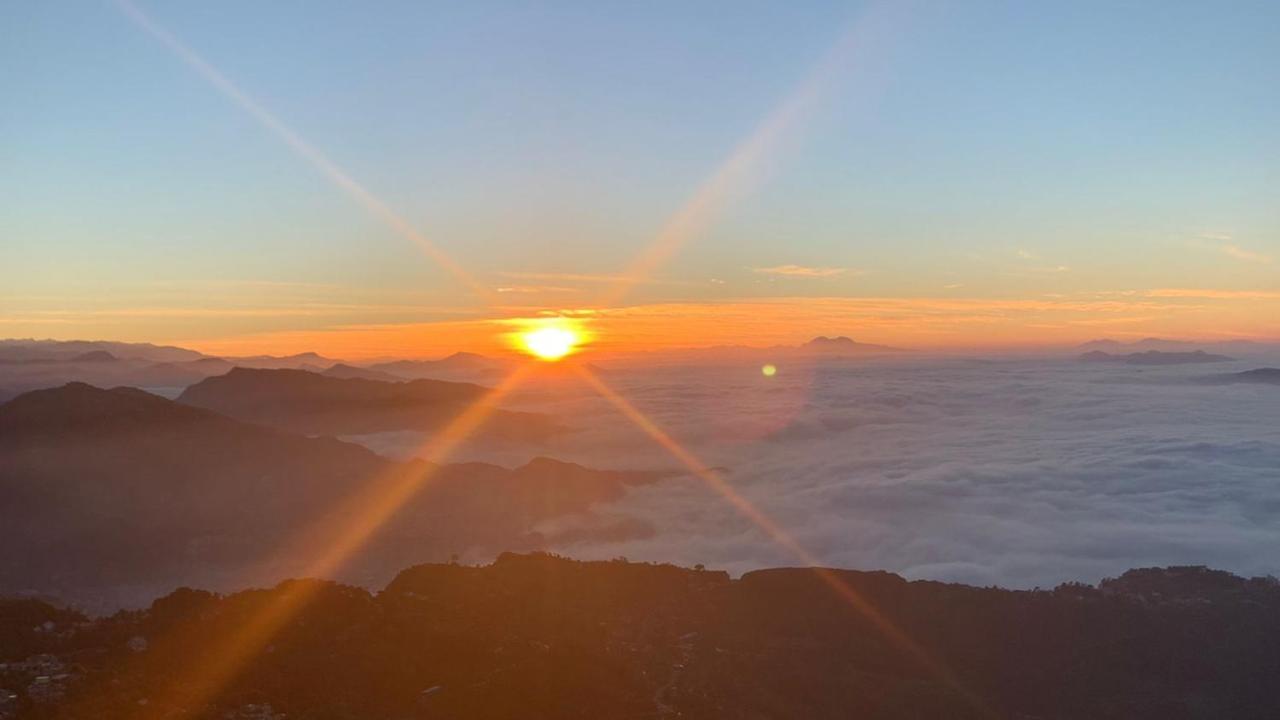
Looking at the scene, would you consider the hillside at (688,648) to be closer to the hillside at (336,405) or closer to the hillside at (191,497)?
the hillside at (191,497)

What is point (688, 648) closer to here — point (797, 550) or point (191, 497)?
point (797, 550)

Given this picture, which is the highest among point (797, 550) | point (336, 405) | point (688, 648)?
point (688, 648)

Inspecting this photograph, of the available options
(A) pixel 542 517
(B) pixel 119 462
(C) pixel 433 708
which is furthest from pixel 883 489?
(B) pixel 119 462

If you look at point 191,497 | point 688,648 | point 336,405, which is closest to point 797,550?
point 688,648

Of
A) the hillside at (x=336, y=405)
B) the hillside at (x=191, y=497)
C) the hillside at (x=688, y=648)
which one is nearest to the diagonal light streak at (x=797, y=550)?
the hillside at (x=688, y=648)

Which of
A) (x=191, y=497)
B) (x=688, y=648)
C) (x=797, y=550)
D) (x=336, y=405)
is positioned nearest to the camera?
(x=688, y=648)

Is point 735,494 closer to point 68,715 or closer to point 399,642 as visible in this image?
point 399,642
